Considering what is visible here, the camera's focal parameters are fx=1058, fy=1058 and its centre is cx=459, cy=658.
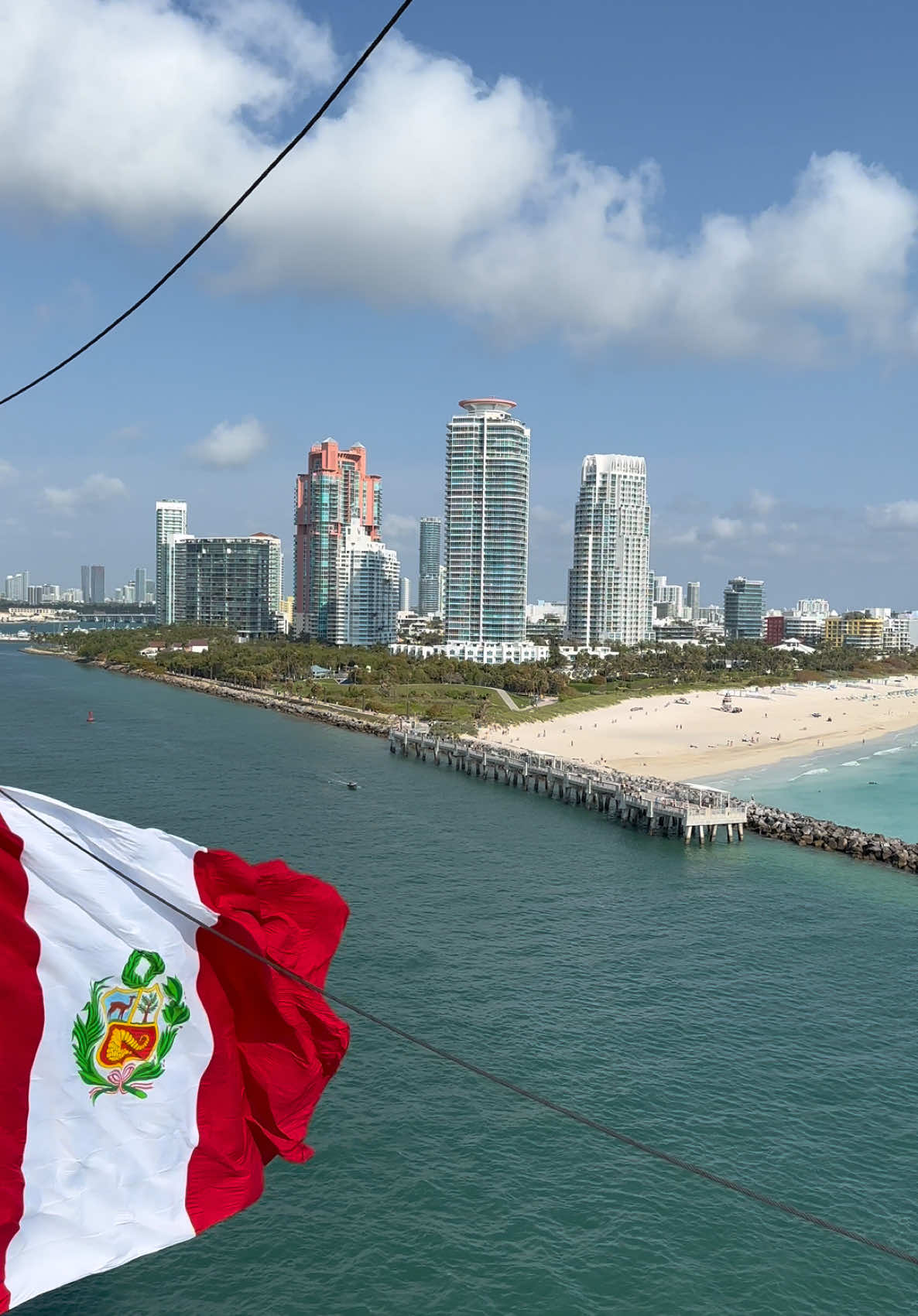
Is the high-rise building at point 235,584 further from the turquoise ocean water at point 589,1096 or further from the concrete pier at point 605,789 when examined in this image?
the turquoise ocean water at point 589,1096

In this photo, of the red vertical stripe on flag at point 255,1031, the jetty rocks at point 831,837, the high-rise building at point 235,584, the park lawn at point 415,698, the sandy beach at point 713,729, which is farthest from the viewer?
the high-rise building at point 235,584

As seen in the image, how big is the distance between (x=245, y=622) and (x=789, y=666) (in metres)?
96.3

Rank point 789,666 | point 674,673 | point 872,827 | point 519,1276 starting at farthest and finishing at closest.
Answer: point 789,666 < point 674,673 < point 872,827 < point 519,1276

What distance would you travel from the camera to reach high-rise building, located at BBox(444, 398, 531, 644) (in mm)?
130000

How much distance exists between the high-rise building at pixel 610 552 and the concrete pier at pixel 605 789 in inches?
3862

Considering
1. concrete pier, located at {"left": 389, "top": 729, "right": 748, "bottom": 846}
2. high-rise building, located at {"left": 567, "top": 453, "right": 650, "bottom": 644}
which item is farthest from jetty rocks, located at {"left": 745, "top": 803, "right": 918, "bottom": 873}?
high-rise building, located at {"left": 567, "top": 453, "right": 650, "bottom": 644}

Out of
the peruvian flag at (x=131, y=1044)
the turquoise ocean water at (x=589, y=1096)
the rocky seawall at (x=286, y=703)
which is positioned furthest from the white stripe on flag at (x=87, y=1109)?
the rocky seawall at (x=286, y=703)

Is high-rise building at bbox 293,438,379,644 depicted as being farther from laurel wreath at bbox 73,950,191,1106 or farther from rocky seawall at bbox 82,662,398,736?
laurel wreath at bbox 73,950,191,1106

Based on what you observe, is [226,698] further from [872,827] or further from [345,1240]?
[345,1240]

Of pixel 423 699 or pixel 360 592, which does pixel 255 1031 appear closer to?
pixel 423 699

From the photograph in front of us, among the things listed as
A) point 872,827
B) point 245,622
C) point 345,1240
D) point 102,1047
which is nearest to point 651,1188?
point 345,1240

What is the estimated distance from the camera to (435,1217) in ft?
51.2

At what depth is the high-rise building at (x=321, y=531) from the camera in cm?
16412

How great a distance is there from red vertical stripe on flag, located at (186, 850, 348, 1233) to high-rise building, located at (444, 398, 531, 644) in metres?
125
